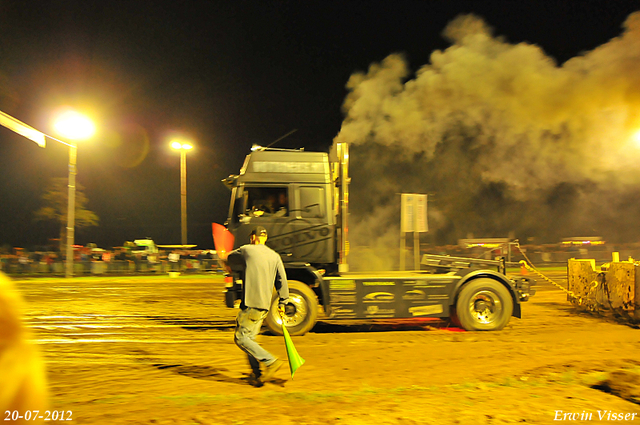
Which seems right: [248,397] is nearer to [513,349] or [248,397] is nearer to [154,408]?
[154,408]

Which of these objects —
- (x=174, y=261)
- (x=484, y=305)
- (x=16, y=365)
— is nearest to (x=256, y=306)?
(x=16, y=365)

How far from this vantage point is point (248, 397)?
4.94 meters

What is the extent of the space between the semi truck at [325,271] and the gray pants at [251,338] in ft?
9.49

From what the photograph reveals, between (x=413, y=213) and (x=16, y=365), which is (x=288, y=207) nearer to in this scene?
(x=413, y=213)

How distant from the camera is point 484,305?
28.5 ft

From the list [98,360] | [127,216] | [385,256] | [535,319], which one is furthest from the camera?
[127,216]

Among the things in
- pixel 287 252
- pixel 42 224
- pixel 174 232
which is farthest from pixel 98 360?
pixel 42 224

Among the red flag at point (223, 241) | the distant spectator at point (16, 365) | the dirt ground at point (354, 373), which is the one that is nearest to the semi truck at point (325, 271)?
the red flag at point (223, 241)

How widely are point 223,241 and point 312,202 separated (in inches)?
73.4

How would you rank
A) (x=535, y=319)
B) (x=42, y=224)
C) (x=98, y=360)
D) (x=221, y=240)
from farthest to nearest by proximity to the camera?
1. (x=42, y=224)
2. (x=535, y=319)
3. (x=221, y=240)
4. (x=98, y=360)

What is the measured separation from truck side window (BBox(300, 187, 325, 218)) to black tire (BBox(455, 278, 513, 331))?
316 centimetres

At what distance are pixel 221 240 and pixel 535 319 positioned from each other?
23.3 ft

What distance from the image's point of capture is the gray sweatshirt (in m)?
5.35

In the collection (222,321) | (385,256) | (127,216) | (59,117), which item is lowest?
(222,321)
